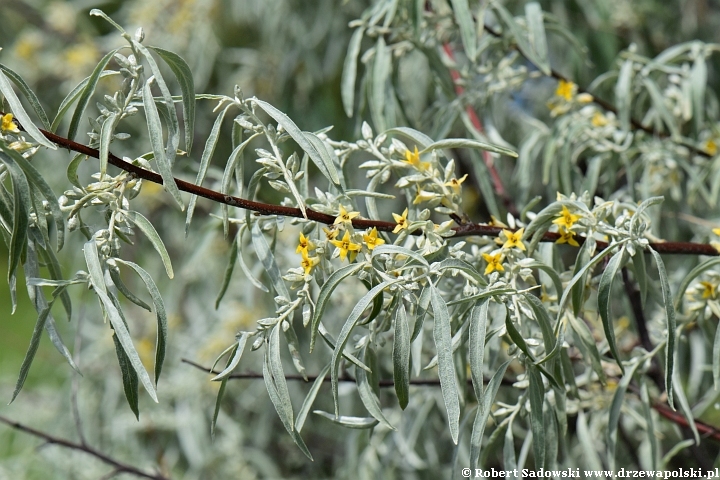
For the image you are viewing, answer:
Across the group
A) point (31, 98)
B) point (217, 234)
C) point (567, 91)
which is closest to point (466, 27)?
point (567, 91)

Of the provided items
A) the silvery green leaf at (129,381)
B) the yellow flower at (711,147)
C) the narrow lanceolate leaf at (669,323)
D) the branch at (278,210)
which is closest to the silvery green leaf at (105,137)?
the branch at (278,210)

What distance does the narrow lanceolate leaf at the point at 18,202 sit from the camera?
55cm

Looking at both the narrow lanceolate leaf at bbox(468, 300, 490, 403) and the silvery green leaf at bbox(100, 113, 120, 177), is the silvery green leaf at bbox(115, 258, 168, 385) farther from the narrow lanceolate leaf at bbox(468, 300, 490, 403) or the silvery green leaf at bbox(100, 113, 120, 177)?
the narrow lanceolate leaf at bbox(468, 300, 490, 403)

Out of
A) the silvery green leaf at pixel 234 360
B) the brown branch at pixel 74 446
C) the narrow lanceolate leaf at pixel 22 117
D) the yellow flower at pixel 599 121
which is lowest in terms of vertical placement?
the brown branch at pixel 74 446

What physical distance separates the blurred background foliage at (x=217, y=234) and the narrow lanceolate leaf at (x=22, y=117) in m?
1.10

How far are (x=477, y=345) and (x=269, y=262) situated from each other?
0.75ft

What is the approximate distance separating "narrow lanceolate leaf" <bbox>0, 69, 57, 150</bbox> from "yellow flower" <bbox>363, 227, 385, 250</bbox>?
28 cm

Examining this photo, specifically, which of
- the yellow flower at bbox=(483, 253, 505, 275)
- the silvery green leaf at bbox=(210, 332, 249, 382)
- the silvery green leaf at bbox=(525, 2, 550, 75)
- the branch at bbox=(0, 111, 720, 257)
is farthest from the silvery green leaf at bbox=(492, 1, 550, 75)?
the silvery green leaf at bbox=(210, 332, 249, 382)

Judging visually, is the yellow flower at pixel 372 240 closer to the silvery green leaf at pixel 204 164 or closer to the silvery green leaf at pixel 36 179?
the silvery green leaf at pixel 204 164

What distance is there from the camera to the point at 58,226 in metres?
0.62

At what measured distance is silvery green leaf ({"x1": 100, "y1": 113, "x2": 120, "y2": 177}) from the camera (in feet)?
1.93

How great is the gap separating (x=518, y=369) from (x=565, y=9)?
973mm

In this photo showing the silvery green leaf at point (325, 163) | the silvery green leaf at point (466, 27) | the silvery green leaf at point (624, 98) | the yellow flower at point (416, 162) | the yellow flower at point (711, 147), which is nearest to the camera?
the silvery green leaf at point (325, 163)

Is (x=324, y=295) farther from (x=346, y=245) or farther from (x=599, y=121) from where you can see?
(x=599, y=121)
